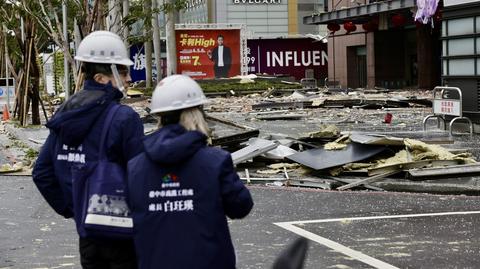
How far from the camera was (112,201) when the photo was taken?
4.06 meters

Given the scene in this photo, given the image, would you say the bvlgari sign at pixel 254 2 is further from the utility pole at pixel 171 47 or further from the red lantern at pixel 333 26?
the utility pole at pixel 171 47

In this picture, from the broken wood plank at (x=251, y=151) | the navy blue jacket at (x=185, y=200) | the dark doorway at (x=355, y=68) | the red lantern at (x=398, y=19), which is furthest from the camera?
the dark doorway at (x=355, y=68)

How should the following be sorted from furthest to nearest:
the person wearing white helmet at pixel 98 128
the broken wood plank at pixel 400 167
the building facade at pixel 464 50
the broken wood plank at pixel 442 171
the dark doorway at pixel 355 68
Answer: the dark doorway at pixel 355 68 < the building facade at pixel 464 50 < the broken wood plank at pixel 400 167 < the broken wood plank at pixel 442 171 < the person wearing white helmet at pixel 98 128

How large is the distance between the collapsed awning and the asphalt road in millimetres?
28931

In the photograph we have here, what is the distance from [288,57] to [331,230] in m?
58.1

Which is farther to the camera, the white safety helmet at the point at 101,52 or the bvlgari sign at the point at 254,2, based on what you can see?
the bvlgari sign at the point at 254,2

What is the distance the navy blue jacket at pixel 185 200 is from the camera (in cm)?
361

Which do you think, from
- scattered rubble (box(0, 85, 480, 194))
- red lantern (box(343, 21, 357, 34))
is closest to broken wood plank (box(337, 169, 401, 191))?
scattered rubble (box(0, 85, 480, 194))

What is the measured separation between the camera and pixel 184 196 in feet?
11.8

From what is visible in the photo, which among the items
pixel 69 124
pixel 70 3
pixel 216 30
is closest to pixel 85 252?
pixel 69 124

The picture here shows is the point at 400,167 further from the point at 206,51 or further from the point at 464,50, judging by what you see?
the point at 206,51

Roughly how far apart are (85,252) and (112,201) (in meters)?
0.36

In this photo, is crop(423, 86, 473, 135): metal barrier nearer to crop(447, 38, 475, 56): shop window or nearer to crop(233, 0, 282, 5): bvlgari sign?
crop(447, 38, 475, 56): shop window

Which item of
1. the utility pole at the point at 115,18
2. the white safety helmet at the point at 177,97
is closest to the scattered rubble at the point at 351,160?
the utility pole at the point at 115,18
